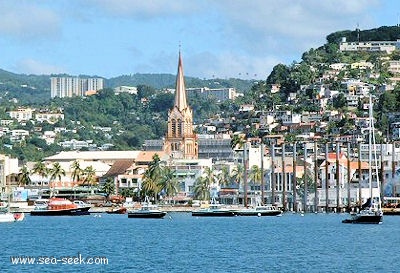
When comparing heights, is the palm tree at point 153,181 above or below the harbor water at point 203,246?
above

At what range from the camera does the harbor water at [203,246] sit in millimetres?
82188

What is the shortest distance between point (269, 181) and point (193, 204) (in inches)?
464

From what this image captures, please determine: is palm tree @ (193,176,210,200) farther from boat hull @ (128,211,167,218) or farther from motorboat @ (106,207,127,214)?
boat hull @ (128,211,167,218)

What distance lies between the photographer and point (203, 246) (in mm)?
99062

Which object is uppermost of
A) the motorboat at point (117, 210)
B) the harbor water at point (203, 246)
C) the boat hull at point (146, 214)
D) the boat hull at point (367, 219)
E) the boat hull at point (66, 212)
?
the motorboat at point (117, 210)

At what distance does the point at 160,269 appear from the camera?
266 feet

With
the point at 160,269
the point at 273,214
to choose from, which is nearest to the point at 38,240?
the point at 160,269

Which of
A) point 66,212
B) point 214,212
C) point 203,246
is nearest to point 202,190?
point 66,212

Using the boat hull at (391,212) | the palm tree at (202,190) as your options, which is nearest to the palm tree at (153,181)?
the palm tree at (202,190)

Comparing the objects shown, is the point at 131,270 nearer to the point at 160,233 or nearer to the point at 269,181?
the point at 160,233

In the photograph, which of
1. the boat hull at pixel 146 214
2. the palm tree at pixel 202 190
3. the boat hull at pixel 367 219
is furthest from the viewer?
the palm tree at pixel 202 190

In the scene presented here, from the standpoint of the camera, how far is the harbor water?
8219 centimetres

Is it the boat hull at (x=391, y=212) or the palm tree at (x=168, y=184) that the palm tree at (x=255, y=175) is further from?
the boat hull at (x=391, y=212)

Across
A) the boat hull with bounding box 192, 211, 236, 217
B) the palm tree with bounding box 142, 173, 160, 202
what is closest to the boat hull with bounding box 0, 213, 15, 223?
the boat hull with bounding box 192, 211, 236, 217
